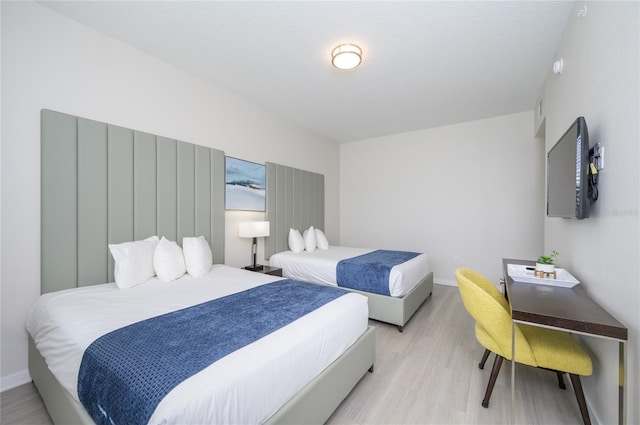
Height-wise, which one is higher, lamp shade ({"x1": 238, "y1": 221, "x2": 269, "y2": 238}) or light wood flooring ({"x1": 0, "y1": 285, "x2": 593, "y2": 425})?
lamp shade ({"x1": 238, "y1": 221, "x2": 269, "y2": 238})

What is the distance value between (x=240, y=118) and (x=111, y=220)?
198cm

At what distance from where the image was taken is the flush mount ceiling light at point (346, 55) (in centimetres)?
235

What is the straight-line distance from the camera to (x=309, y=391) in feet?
4.38

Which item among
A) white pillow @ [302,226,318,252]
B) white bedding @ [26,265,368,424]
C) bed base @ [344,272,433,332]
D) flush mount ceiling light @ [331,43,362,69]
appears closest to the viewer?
white bedding @ [26,265,368,424]

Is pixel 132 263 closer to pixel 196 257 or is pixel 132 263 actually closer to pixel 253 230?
pixel 196 257

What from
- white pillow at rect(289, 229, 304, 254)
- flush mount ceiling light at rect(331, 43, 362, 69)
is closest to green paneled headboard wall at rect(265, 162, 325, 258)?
white pillow at rect(289, 229, 304, 254)

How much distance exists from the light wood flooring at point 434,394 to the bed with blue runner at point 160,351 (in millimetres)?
793

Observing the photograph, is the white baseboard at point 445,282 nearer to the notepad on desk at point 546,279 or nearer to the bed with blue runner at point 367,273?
the bed with blue runner at point 367,273

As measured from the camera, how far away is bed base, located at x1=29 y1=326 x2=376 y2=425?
4.00ft

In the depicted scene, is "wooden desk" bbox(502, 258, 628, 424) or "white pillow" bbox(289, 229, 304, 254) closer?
"wooden desk" bbox(502, 258, 628, 424)

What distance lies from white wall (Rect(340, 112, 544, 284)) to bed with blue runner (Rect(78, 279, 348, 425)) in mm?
3627

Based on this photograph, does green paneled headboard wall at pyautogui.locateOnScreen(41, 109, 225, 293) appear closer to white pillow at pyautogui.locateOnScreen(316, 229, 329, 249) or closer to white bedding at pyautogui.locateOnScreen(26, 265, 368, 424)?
white bedding at pyautogui.locateOnScreen(26, 265, 368, 424)

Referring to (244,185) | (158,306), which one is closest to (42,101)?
(158,306)

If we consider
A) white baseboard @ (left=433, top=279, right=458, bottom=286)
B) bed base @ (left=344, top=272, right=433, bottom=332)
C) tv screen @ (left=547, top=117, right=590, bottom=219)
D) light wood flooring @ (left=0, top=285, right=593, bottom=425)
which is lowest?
light wood flooring @ (left=0, top=285, right=593, bottom=425)
